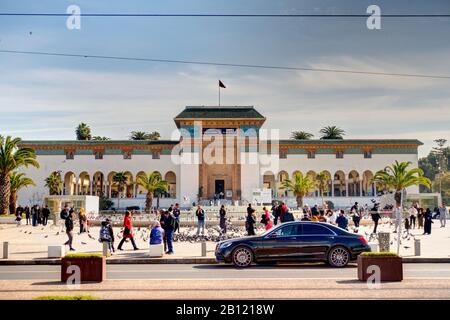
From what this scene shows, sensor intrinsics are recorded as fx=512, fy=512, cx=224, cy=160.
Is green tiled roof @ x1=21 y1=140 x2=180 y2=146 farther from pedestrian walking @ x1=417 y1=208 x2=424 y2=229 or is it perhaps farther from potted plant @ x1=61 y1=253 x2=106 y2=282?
potted plant @ x1=61 y1=253 x2=106 y2=282

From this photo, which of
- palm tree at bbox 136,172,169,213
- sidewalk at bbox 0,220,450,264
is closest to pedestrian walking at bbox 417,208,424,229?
sidewalk at bbox 0,220,450,264

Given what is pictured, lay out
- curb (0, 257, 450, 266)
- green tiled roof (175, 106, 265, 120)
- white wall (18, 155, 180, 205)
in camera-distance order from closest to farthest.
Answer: curb (0, 257, 450, 266)
green tiled roof (175, 106, 265, 120)
white wall (18, 155, 180, 205)

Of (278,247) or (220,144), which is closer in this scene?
(278,247)

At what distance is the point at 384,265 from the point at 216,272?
14.7ft

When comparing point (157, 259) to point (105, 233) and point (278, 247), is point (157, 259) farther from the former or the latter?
point (278, 247)

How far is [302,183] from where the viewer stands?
2338 inches

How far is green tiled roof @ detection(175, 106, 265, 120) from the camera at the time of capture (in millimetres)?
67125

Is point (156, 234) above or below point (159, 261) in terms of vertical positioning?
above

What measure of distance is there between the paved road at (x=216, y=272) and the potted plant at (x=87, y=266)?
2.54 ft

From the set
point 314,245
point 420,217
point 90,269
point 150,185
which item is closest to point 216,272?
point 314,245

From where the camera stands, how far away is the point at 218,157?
6856 centimetres

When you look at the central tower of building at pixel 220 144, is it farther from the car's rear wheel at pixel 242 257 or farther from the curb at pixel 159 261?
the car's rear wheel at pixel 242 257

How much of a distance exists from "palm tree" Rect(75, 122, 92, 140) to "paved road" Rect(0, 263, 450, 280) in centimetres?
8056

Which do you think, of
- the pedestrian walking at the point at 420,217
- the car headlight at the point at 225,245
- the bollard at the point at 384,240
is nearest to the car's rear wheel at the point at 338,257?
the bollard at the point at 384,240
